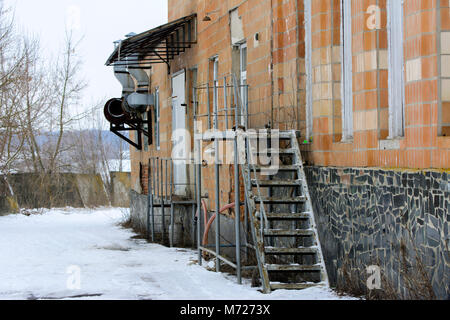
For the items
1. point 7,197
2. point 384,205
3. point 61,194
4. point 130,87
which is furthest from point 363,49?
point 61,194

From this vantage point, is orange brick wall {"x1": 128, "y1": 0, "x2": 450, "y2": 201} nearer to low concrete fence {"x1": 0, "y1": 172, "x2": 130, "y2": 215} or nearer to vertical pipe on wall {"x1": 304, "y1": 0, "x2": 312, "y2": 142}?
vertical pipe on wall {"x1": 304, "y1": 0, "x2": 312, "y2": 142}

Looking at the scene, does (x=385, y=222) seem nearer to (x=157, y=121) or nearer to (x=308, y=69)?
(x=308, y=69)

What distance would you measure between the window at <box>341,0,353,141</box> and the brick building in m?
0.01

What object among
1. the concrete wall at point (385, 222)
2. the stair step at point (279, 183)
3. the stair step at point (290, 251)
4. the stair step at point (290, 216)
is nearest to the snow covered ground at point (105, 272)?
the stair step at point (290, 251)

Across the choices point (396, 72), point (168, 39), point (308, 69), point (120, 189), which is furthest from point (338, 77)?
point (120, 189)

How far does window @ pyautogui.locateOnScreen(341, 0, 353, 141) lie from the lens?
9.52m

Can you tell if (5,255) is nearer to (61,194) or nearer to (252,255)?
(252,255)

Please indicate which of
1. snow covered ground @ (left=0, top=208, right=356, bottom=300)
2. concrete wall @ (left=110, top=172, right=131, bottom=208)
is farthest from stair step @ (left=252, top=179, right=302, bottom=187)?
concrete wall @ (left=110, top=172, right=131, bottom=208)

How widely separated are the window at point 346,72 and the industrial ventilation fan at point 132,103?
11779 mm

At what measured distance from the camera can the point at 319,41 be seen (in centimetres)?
993

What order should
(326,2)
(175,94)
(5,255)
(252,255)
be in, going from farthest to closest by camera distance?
(175,94), (5,255), (252,255), (326,2)

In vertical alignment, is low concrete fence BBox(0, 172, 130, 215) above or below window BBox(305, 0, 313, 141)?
below

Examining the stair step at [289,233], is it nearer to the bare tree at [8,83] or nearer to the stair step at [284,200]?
the stair step at [284,200]

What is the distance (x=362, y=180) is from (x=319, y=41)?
7.60 ft
